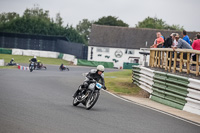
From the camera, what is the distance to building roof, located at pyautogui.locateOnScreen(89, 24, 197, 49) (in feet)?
256

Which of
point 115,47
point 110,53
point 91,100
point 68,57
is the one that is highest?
point 115,47

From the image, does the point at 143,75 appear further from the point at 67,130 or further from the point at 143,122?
the point at 67,130

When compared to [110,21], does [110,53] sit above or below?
below

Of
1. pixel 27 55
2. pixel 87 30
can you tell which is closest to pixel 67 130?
pixel 27 55

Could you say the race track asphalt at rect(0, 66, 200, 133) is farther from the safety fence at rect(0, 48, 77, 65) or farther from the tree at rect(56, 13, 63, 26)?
the tree at rect(56, 13, 63, 26)

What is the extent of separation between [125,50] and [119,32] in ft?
13.7

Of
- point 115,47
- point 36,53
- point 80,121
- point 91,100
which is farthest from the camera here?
point 115,47

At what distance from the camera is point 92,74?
12695 mm

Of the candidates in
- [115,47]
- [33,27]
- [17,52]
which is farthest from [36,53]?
[33,27]

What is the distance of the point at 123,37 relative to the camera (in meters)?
79.2

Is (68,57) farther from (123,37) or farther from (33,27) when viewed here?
(33,27)

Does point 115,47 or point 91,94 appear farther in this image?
point 115,47

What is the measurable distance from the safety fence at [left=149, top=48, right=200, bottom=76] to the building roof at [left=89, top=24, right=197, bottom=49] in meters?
57.1

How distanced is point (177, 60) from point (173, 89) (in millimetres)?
1322
